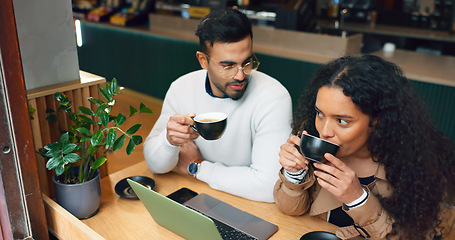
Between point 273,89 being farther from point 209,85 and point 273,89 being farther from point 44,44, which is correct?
point 44,44

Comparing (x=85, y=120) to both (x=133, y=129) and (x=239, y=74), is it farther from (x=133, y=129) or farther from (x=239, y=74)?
(x=239, y=74)

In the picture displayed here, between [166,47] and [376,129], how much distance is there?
3.51 m

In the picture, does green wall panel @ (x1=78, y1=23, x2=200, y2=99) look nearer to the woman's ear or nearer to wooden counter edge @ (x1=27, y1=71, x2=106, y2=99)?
wooden counter edge @ (x1=27, y1=71, x2=106, y2=99)

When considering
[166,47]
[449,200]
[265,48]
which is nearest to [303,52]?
[265,48]

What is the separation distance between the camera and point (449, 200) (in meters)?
1.20

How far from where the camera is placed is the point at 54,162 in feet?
3.41

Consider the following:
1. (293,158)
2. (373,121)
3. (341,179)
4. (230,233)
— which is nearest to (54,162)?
(230,233)

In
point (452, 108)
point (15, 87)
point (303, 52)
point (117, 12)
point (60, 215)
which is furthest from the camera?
point (117, 12)

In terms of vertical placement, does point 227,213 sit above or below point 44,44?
below

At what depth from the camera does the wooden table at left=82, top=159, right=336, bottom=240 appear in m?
1.15

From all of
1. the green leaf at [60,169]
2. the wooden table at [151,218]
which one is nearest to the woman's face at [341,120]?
the wooden table at [151,218]

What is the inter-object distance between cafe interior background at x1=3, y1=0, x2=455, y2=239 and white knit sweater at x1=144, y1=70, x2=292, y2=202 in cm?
42

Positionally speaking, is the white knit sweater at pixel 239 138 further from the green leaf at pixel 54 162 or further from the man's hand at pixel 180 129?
the green leaf at pixel 54 162

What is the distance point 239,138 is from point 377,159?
572mm
